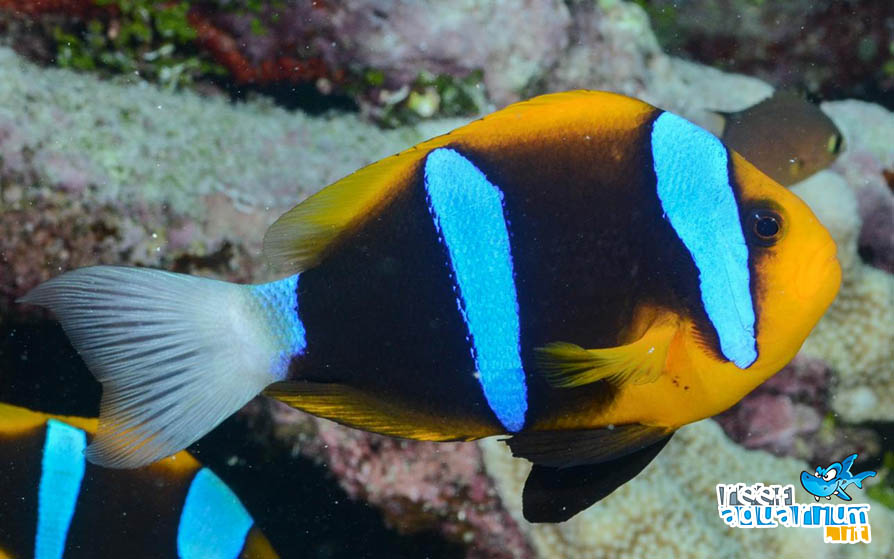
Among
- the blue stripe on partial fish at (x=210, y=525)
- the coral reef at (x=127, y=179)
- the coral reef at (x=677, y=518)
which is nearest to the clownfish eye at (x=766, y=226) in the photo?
the blue stripe on partial fish at (x=210, y=525)

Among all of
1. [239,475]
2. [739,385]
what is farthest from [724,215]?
[239,475]

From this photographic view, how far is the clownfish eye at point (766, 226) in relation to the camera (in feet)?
4.74

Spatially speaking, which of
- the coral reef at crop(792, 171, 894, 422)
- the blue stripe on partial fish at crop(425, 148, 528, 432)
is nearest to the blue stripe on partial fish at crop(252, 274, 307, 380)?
the blue stripe on partial fish at crop(425, 148, 528, 432)

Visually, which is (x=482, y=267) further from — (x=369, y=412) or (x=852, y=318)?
(x=852, y=318)

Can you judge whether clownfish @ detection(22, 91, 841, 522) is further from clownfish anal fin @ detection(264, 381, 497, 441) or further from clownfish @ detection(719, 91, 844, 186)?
clownfish @ detection(719, 91, 844, 186)

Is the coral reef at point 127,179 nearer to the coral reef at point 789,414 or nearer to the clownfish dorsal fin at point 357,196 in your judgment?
the clownfish dorsal fin at point 357,196

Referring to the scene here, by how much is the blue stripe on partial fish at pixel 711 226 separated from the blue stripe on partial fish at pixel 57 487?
1627 millimetres

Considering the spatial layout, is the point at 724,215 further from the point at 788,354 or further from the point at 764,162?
the point at 764,162

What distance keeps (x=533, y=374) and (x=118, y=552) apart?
1273 mm

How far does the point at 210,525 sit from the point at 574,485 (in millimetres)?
997

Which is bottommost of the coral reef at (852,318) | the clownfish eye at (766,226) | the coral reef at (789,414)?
the coral reef at (789,414)

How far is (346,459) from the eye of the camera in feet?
9.18

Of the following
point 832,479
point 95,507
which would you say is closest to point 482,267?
point 95,507

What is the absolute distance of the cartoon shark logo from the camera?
143 inches
